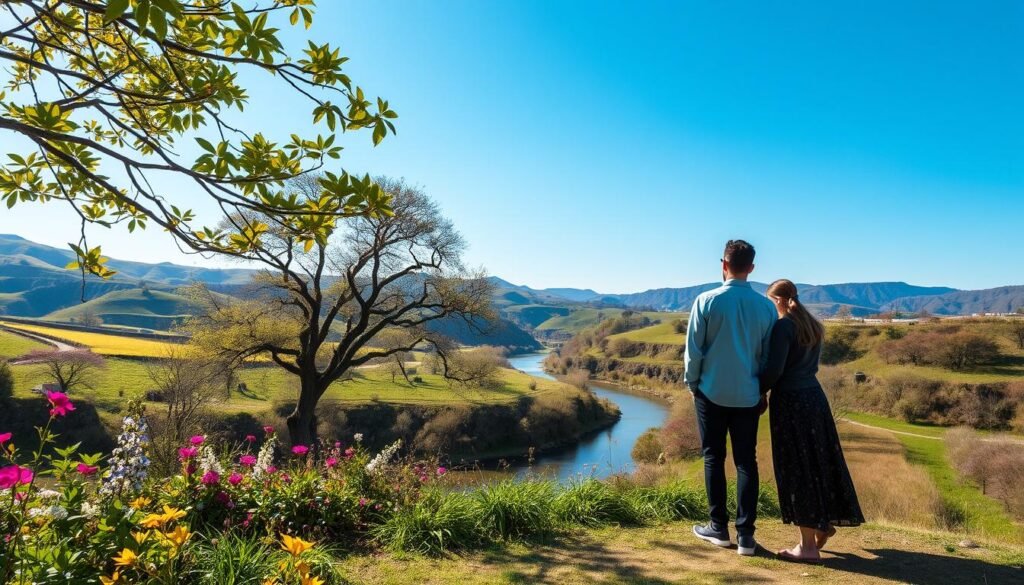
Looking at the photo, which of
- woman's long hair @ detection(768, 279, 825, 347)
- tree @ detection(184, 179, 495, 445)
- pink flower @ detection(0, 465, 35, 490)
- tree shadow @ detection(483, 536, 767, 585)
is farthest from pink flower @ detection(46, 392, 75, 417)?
tree @ detection(184, 179, 495, 445)

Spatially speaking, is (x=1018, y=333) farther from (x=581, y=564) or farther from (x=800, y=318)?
(x=581, y=564)

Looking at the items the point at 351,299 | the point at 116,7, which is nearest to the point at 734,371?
the point at 116,7

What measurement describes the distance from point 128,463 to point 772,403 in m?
4.60

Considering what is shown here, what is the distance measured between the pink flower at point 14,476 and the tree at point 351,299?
1125 cm

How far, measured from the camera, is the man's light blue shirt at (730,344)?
12.7ft

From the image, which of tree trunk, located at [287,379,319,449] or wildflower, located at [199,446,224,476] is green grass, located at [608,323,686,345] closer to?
tree trunk, located at [287,379,319,449]

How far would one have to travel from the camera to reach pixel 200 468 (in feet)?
14.9

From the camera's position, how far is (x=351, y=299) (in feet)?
48.8

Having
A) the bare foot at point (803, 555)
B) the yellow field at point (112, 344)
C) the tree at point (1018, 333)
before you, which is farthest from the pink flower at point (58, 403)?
the tree at point (1018, 333)

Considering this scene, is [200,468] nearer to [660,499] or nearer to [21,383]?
[660,499]

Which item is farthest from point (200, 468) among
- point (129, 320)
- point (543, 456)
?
point (129, 320)

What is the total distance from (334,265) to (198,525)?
1135 cm

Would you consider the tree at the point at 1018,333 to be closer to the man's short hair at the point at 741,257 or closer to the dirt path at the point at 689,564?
the dirt path at the point at 689,564

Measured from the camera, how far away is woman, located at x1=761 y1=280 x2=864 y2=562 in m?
3.80
